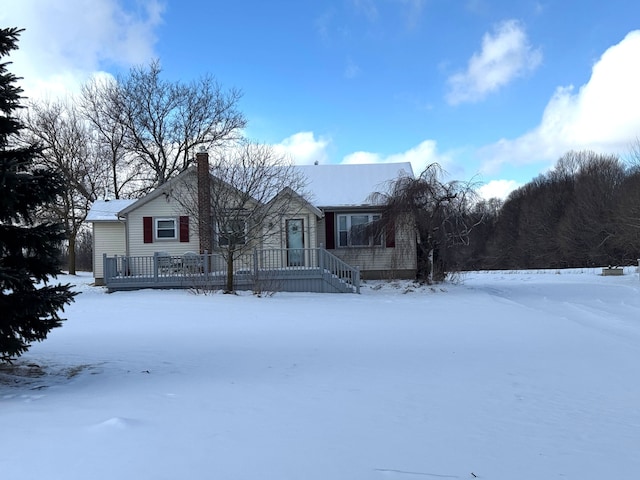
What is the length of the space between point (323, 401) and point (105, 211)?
2119cm

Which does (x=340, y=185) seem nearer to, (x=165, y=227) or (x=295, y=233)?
(x=295, y=233)

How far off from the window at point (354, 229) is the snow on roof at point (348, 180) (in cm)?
68

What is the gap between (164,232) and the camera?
68.0 feet

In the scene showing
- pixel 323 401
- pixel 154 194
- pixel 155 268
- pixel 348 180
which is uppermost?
pixel 348 180

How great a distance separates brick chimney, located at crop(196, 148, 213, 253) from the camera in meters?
17.8

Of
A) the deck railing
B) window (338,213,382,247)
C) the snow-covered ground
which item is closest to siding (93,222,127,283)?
the deck railing

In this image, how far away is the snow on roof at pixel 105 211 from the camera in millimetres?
22156

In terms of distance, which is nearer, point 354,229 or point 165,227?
point 165,227

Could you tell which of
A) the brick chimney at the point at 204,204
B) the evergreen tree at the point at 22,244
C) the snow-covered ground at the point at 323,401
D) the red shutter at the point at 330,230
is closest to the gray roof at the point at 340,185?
the red shutter at the point at 330,230

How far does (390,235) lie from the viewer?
20219 mm

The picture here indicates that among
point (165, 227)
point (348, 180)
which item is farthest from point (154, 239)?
point (348, 180)

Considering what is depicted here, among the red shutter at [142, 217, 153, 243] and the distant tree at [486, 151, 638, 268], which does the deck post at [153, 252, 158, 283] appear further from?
the distant tree at [486, 151, 638, 268]

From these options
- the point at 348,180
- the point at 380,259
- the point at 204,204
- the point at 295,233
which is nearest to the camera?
the point at 204,204

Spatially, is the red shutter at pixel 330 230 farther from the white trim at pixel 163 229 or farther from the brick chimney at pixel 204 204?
the white trim at pixel 163 229
